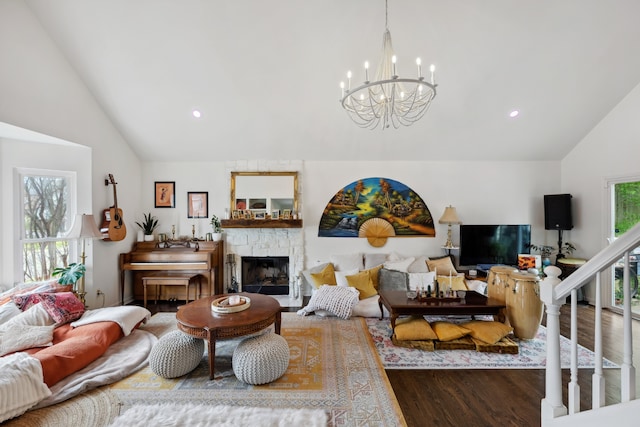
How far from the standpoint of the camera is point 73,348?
2.67 meters

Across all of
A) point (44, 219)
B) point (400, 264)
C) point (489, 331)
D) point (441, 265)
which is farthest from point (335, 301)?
point (44, 219)

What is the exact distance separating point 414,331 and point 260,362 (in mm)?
1744

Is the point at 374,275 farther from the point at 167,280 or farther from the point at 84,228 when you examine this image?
the point at 84,228

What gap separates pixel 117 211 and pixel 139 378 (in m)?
2.84

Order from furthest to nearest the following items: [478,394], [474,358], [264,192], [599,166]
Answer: [264,192]
[599,166]
[474,358]
[478,394]

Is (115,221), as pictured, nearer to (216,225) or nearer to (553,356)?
(216,225)

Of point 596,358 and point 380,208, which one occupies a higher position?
point 380,208

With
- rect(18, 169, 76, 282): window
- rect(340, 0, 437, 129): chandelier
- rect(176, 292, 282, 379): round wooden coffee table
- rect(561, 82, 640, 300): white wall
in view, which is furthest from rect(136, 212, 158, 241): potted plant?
rect(561, 82, 640, 300): white wall

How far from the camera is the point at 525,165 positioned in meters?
5.31

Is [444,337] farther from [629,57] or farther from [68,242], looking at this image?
Result: [68,242]

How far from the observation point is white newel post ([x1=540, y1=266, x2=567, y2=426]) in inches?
64.5

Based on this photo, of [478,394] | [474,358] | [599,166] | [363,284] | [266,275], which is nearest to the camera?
[478,394]

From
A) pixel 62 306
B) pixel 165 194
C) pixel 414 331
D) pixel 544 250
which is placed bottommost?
pixel 414 331

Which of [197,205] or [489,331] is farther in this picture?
[197,205]
